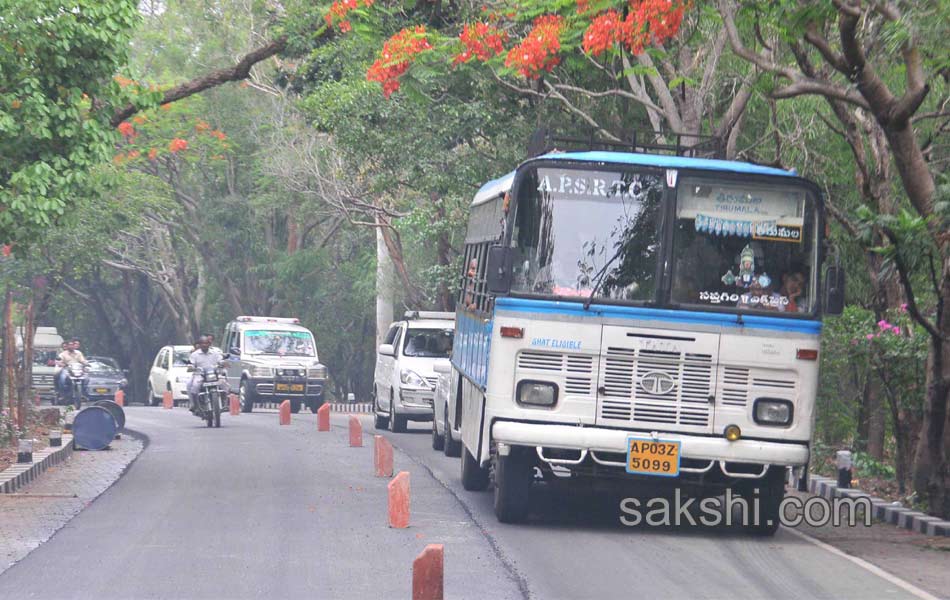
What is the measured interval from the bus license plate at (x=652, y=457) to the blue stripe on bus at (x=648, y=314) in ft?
3.43

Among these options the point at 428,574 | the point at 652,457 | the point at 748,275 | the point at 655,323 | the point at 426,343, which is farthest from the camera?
the point at 426,343

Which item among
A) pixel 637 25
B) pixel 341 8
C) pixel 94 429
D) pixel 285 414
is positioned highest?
pixel 341 8

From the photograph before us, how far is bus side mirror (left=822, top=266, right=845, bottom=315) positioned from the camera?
11523 mm

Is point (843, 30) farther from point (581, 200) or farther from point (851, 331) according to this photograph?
point (851, 331)

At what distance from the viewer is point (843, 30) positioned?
37.4 feet

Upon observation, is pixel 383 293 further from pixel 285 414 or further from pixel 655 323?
pixel 655 323

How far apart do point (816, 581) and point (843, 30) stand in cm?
461

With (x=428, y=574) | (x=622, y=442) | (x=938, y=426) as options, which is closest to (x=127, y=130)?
(x=938, y=426)

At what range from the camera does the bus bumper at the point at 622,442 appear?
11.4 metres

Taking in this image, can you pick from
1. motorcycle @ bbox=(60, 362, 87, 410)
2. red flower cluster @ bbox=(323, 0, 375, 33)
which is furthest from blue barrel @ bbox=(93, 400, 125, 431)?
motorcycle @ bbox=(60, 362, 87, 410)

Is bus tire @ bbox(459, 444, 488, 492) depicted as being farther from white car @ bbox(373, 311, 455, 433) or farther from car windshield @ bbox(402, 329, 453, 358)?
car windshield @ bbox(402, 329, 453, 358)

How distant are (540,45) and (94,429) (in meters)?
8.87

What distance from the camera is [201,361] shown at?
26250mm

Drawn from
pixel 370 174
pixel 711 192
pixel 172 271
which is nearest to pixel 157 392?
pixel 172 271
